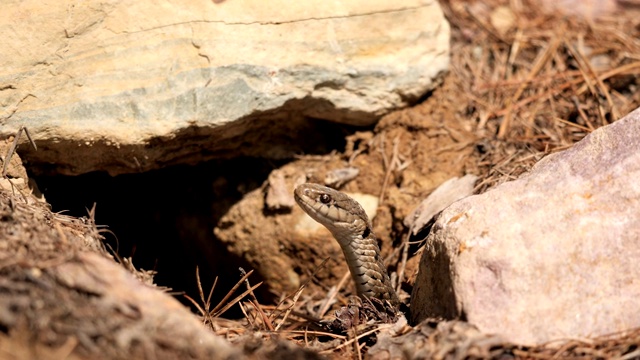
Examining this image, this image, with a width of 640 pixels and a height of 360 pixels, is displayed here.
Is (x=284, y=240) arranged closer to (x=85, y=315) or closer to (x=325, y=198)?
(x=325, y=198)

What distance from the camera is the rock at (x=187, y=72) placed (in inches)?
122

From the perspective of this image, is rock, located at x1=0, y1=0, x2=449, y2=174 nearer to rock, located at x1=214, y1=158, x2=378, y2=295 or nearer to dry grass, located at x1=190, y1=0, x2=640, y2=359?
rock, located at x1=214, y1=158, x2=378, y2=295

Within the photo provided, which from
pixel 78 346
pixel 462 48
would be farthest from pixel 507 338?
pixel 462 48

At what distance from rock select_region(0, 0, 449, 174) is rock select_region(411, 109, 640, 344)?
4.26ft

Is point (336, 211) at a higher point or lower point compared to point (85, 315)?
higher

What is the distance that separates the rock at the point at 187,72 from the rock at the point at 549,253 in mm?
1300

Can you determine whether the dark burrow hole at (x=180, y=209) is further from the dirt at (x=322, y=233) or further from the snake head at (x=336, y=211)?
the snake head at (x=336, y=211)

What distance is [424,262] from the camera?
107 inches

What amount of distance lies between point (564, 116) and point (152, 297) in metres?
2.92

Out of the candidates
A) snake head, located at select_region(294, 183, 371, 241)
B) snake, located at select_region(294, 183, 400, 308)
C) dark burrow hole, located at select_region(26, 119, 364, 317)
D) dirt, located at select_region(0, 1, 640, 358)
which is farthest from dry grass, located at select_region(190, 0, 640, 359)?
dark burrow hole, located at select_region(26, 119, 364, 317)

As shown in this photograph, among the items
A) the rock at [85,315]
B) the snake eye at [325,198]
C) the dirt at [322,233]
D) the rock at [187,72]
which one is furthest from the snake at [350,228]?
the rock at [85,315]

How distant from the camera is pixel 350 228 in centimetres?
327

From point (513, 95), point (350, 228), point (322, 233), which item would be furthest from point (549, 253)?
point (513, 95)

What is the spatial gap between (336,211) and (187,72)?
1005mm
